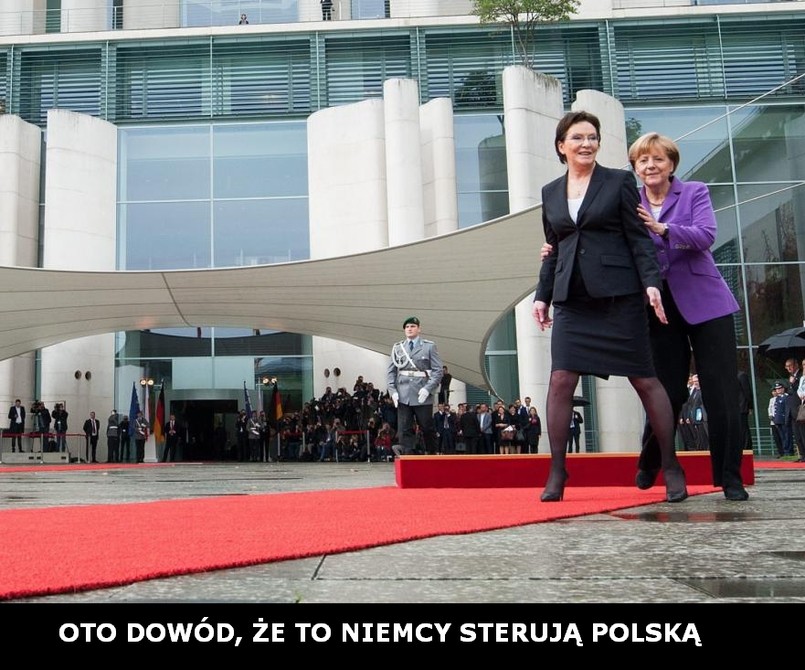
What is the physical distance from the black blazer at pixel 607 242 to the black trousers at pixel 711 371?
13.5 inches

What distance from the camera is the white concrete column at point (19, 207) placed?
71.9 ft

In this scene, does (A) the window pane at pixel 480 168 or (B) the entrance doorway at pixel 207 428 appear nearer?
(A) the window pane at pixel 480 168

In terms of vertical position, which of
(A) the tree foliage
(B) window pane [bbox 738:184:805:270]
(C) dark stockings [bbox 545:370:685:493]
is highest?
(A) the tree foliage

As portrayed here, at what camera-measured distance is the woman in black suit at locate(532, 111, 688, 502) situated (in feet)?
12.2

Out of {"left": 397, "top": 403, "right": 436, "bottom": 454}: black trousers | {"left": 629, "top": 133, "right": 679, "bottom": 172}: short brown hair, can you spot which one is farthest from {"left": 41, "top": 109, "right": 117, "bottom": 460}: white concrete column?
{"left": 629, "top": 133, "right": 679, "bottom": 172}: short brown hair

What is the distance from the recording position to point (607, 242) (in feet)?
12.4

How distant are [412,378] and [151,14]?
21639 millimetres

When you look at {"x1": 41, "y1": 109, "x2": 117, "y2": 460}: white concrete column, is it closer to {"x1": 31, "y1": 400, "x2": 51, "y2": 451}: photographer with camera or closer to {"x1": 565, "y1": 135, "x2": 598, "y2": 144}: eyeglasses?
{"x1": 31, "y1": 400, "x2": 51, "y2": 451}: photographer with camera

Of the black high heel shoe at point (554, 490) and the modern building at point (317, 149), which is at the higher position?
the modern building at point (317, 149)

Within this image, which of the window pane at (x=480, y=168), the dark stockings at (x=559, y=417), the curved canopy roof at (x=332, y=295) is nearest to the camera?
the dark stockings at (x=559, y=417)

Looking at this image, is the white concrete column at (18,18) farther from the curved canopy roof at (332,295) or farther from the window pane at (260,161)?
the curved canopy roof at (332,295)
